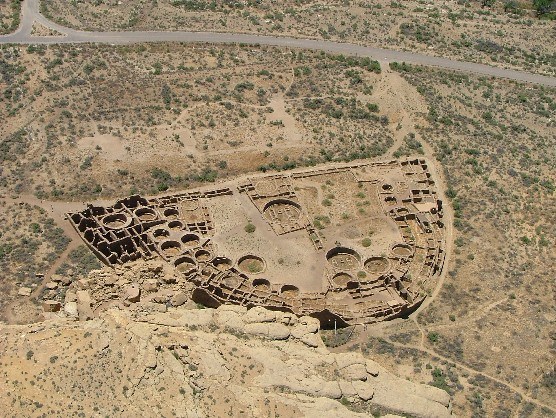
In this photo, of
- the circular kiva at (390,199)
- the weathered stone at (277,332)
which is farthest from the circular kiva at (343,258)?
the weathered stone at (277,332)

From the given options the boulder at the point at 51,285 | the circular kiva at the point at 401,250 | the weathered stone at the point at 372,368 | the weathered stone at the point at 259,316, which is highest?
the weathered stone at the point at 372,368

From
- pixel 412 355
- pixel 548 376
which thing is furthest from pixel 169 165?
pixel 548 376

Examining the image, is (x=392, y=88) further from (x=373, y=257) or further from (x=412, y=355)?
(x=412, y=355)

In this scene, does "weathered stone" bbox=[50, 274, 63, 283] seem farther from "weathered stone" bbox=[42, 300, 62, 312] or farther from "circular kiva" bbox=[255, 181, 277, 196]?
"circular kiva" bbox=[255, 181, 277, 196]

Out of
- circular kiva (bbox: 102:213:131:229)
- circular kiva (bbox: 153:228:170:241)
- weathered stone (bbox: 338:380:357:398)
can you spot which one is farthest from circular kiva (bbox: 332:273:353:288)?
circular kiva (bbox: 102:213:131:229)

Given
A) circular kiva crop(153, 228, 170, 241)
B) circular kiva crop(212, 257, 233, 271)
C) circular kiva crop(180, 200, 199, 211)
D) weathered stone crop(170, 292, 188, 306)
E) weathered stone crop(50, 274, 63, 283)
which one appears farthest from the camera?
circular kiva crop(180, 200, 199, 211)

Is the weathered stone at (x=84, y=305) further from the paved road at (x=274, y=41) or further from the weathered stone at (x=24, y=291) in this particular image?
the paved road at (x=274, y=41)
